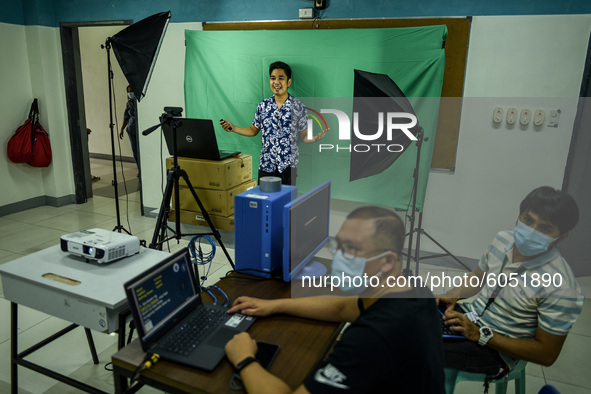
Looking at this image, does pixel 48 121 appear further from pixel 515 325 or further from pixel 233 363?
pixel 515 325

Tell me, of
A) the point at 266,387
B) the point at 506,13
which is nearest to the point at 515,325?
the point at 266,387

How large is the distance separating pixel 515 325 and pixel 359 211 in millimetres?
869

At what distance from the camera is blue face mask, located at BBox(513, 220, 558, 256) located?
5.09 ft

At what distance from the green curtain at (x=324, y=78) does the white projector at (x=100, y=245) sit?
2208mm

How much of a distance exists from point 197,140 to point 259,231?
1.21 metres

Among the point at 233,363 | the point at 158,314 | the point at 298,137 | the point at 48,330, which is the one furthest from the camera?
the point at 298,137

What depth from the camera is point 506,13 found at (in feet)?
10.0

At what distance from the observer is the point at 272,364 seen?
4.01 feet

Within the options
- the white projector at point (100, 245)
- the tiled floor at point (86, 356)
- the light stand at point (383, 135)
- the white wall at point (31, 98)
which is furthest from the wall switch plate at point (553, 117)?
the white wall at point (31, 98)

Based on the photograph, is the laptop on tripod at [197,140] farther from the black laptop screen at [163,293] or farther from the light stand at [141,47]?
the black laptop screen at [163,293]

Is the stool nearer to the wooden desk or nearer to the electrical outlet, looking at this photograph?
the wooden desk

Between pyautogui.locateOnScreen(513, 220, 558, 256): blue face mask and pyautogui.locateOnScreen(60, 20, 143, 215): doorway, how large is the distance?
417cm

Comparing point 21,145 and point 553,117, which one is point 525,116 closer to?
point 553,117

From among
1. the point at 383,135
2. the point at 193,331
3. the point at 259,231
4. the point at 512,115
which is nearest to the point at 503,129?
the point at 512,115
